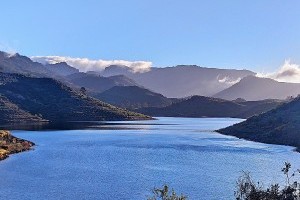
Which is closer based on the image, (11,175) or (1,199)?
(1,199)

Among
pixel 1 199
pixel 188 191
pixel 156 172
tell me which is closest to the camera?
pixel 1 199

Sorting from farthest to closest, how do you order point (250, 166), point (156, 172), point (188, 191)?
point (250, 166), point (156, 172), point (188, 191)

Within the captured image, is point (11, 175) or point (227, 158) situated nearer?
point (11, 175)

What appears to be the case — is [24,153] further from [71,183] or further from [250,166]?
[250,166]

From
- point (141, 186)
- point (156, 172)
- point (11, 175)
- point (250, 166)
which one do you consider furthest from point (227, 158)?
point (11, 175)

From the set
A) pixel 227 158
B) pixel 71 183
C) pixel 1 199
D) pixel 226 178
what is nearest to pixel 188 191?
pixel 226 178

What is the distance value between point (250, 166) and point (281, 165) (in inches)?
436

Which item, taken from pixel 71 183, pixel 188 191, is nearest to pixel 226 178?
pixel 188 191

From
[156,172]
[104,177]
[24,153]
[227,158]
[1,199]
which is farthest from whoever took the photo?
[24,153]

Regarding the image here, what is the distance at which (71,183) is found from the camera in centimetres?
12312

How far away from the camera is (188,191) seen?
112625 millimetres

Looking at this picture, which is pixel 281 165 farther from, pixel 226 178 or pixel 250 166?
pixel 226 178

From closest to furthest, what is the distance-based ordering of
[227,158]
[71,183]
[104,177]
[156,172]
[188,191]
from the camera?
1. [188,191]
2. [71,183]
3. [104,177]
4. [156,172]
5. [227,158]

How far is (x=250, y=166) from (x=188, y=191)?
157 feet
